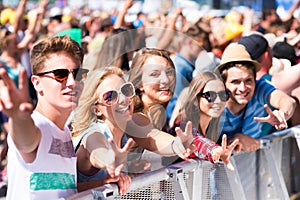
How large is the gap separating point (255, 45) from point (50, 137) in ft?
7.36

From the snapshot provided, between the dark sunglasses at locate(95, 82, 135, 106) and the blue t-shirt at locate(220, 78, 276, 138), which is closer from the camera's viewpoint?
the dark sunglasses at locate(95, 82, 135, 106)

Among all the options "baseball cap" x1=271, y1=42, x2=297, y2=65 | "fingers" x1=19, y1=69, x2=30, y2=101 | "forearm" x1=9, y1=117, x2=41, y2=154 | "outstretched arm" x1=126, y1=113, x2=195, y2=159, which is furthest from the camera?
"baseball cap" x1=271, y1=42, x2=297, y2=65

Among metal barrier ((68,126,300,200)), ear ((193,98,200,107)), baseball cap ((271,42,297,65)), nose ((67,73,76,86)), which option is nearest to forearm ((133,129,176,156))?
metal barrier ((68,126,300,200))

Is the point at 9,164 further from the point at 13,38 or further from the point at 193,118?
the point at 13,38

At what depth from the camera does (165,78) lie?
3.20 meters

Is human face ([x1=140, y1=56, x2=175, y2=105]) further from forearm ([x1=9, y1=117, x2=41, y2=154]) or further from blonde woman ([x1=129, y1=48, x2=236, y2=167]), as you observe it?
forearm ([x1=9, y1=117, x2=41, y2=154])

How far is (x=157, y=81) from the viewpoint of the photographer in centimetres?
319

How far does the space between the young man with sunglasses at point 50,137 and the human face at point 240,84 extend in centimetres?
128

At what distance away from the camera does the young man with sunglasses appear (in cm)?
278

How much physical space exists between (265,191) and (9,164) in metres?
2.29

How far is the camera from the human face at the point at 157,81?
3.20m

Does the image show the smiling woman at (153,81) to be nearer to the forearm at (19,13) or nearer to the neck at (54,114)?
the neck at (54,114)

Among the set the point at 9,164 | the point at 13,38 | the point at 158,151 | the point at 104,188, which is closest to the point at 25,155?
the point at 9,164

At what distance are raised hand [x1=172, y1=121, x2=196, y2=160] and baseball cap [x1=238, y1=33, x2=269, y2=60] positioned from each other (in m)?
1.43
